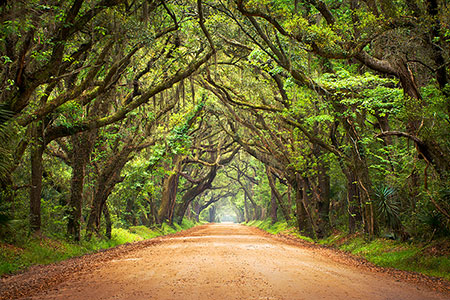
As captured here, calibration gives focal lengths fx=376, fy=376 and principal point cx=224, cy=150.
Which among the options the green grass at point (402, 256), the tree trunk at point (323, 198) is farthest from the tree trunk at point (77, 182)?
the tree trunk at point (323, 198)

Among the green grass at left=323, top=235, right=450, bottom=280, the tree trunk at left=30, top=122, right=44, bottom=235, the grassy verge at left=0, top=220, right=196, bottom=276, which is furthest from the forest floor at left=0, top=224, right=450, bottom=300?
the tree trunk at left=30, top=122, right=44, bottom=235

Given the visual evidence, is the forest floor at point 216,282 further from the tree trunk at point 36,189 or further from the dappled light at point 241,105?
the tree trunk at point 36,189

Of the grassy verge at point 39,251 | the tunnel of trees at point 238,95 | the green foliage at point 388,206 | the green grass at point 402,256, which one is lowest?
the green grass at point 402,256

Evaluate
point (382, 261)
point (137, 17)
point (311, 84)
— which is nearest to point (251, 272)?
point (382, 261)

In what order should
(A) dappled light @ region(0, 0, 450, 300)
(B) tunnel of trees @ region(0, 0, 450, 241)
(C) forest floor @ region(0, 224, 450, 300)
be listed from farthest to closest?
(B) tunnel of trees @ region(0, 0, 450, 241), (A) dappled light @ region(0, 0, 450, 300), (C) forest floor @ region(0, 224, 450, 300)

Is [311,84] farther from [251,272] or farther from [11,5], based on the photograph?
[11,5]

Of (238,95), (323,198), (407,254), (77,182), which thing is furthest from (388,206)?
(77,182)

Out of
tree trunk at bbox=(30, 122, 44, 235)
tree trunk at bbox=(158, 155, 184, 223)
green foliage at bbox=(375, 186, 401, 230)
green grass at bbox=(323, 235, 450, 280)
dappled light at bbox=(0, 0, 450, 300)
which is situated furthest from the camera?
tree trunk at bbox=(158, 155, 184, 223)

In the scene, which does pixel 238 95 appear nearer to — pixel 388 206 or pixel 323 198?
pixel 323 198

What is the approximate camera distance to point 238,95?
63.8 feet

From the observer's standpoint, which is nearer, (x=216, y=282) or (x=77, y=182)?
(x=216, y=282)

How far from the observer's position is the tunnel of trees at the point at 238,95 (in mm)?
8789

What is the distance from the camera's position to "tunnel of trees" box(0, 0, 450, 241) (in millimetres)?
8789

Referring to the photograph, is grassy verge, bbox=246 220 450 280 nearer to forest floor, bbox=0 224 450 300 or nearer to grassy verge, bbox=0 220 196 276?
forest floor, bbox=0 224 450 300
